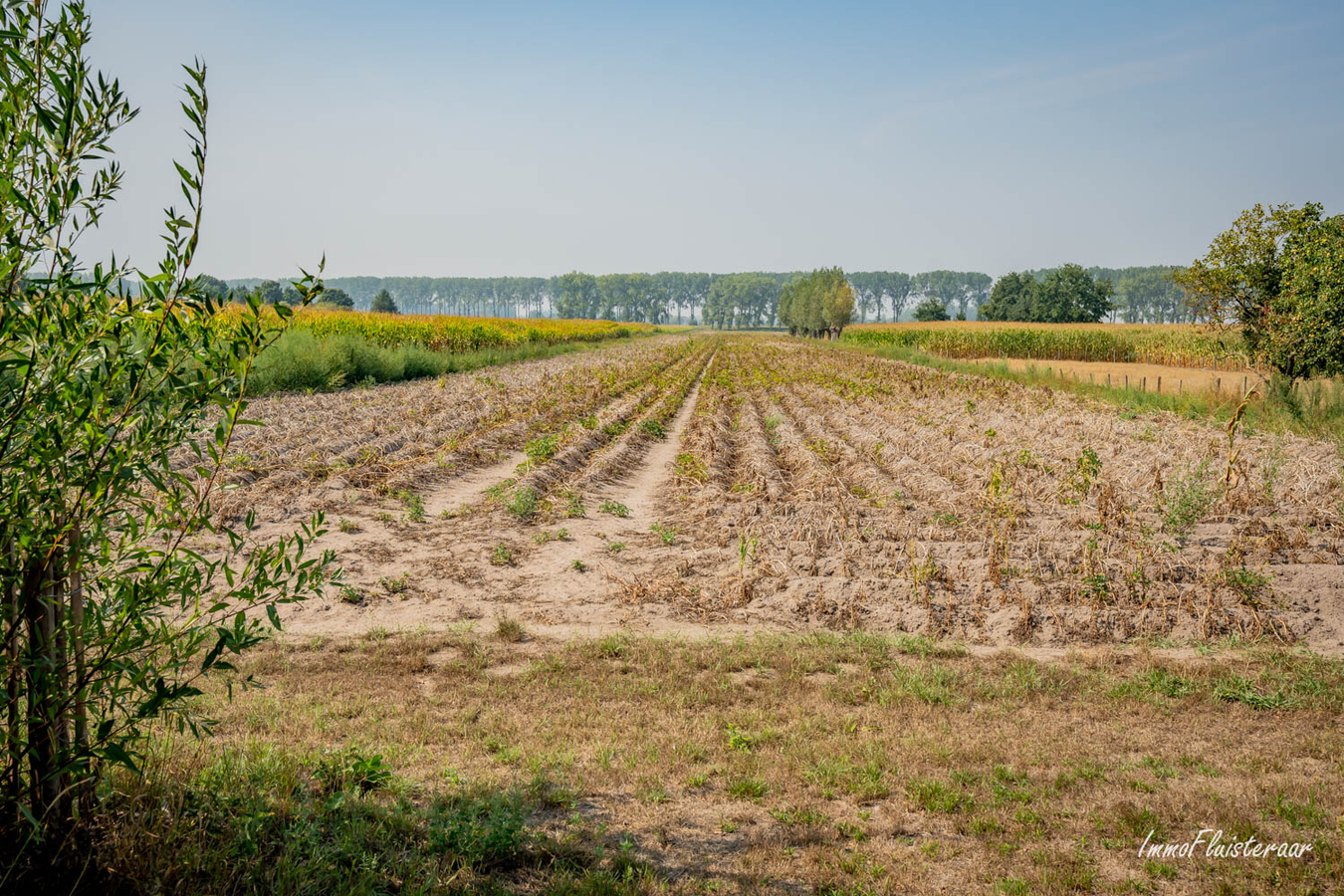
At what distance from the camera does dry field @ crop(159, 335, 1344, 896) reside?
13.2ft

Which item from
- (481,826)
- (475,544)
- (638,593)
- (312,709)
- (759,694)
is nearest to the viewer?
(481,826)

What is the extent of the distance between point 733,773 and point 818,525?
5389mm

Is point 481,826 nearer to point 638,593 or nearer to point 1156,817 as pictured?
point 1156,817

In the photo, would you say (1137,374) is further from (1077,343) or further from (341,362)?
(341,362)

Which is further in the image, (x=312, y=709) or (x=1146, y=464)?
(x=1146, y=464)

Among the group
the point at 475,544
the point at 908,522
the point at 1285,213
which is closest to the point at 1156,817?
the point at 908,522

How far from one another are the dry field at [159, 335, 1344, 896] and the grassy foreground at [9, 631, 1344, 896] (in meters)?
0.03

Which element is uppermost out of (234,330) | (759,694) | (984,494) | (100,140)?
(100,140)

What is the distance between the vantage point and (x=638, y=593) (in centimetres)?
796

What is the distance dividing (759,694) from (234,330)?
14.6ft

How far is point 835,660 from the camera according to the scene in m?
6.46

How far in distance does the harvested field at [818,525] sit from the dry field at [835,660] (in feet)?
0.18

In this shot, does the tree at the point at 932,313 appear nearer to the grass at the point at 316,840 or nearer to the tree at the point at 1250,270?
the tree at the point at 1250,270

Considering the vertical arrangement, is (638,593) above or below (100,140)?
below
